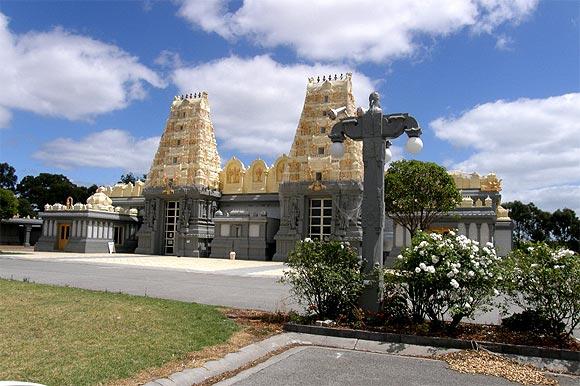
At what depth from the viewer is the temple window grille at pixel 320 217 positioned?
39.2m

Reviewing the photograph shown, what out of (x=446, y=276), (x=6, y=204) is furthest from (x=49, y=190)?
(x=446, y=276)

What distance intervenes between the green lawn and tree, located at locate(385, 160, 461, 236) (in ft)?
64.6

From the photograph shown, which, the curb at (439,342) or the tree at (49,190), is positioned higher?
the tree at (49,190)

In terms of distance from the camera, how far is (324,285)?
9016 millimetres

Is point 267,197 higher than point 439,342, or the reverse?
point 267,197

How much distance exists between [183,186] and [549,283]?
39201mm

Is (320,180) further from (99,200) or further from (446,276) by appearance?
(446,276)

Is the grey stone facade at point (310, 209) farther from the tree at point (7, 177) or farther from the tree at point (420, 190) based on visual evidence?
the tree at point (7, 177)

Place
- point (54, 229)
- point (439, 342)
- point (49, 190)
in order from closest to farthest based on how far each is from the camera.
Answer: point (439, 342) < point (54, 229) < point (49, 190)

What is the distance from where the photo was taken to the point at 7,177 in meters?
89.8

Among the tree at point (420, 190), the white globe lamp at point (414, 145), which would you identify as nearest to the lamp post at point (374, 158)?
the white globe lamp at point (414, 145)

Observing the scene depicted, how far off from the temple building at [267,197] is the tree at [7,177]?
2144 inches

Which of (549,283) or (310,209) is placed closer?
(549,283)

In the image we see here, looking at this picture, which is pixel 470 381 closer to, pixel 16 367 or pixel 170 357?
pixel 170 357
